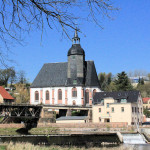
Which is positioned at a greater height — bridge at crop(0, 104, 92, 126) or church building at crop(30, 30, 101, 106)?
church building at crop(30, 30, 101, 106)

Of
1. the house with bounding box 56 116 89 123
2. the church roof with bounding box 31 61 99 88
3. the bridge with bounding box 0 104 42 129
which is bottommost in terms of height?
the house with bounding box 56 116 89 123

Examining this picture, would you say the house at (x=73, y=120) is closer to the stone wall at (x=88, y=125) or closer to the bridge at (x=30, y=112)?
the stone wall at (x=88, y=125)

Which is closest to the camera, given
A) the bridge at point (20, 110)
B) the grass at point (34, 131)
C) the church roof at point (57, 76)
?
the grass at point (34, 131)

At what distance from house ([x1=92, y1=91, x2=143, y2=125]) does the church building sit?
8.97 metres

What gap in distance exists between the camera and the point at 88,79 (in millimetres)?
65750

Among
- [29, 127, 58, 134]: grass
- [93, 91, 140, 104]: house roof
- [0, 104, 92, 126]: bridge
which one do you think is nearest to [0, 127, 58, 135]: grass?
[29, 127, 58, 134]: grass

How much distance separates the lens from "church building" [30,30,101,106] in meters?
63.9

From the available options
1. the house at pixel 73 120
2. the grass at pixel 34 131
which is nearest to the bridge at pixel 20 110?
the grass at pixel 34 131

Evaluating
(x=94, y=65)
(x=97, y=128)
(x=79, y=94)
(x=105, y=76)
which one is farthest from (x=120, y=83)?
(x=105, y=76)

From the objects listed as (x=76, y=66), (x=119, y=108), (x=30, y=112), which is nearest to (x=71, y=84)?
(x=76, y=66)

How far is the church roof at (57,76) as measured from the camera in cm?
6581

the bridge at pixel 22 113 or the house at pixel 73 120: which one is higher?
the bridge at pixel 22 113

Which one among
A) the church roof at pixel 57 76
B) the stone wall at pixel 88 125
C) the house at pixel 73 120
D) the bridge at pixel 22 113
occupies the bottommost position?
the stone wall at pixel 88 125

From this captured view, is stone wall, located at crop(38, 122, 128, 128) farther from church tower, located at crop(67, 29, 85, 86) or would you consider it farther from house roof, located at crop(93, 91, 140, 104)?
church tower, located at crop(67, 29, 85, 86)
